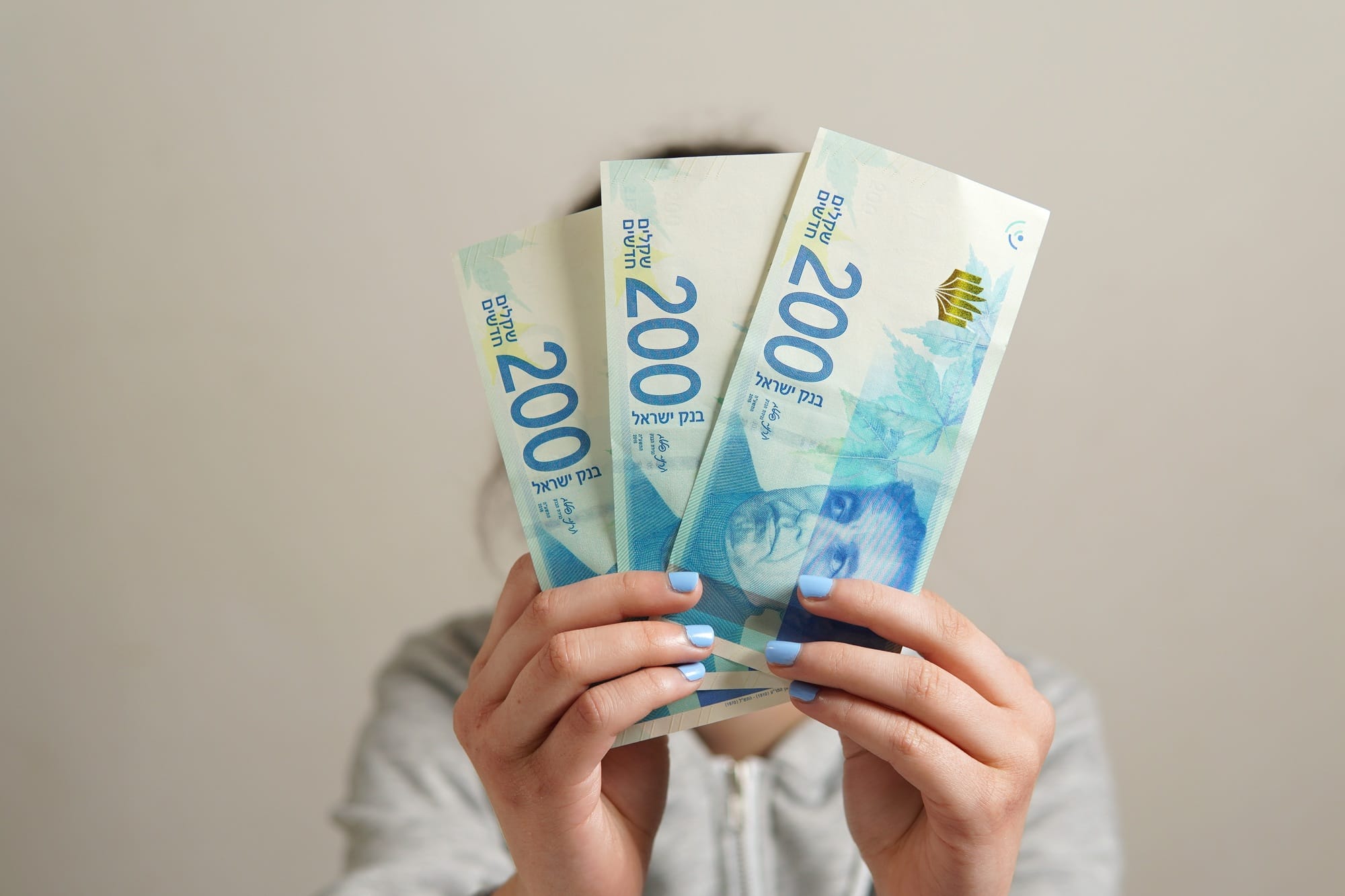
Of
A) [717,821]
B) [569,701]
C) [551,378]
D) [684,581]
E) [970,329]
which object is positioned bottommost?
[717,821]

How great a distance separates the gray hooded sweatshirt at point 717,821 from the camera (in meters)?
1.02

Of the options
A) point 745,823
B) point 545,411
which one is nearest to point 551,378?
point 545,411

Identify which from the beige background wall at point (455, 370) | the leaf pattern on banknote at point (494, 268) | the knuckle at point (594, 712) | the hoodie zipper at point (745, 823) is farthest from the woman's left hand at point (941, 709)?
the beige background wall at point (455, 370)

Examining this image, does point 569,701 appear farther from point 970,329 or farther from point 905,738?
point 970,329

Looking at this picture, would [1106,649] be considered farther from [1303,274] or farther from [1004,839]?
[1004,839]

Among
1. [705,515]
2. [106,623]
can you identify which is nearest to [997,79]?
[705,515]

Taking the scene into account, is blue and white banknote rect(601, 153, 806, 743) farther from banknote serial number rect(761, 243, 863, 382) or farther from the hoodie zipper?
the hoodie zipper

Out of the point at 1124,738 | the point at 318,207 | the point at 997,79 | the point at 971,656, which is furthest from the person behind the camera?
the point at 1124,738

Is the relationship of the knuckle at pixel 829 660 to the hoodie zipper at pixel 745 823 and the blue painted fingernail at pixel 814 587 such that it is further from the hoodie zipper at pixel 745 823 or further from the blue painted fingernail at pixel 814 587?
the hoodie zipper at pixel 745 823

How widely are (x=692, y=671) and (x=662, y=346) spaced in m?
0.25

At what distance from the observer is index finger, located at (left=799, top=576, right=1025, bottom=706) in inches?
23.6

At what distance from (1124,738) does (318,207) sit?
64.4 inches

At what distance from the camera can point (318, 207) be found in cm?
136

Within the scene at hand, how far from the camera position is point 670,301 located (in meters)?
0.66
